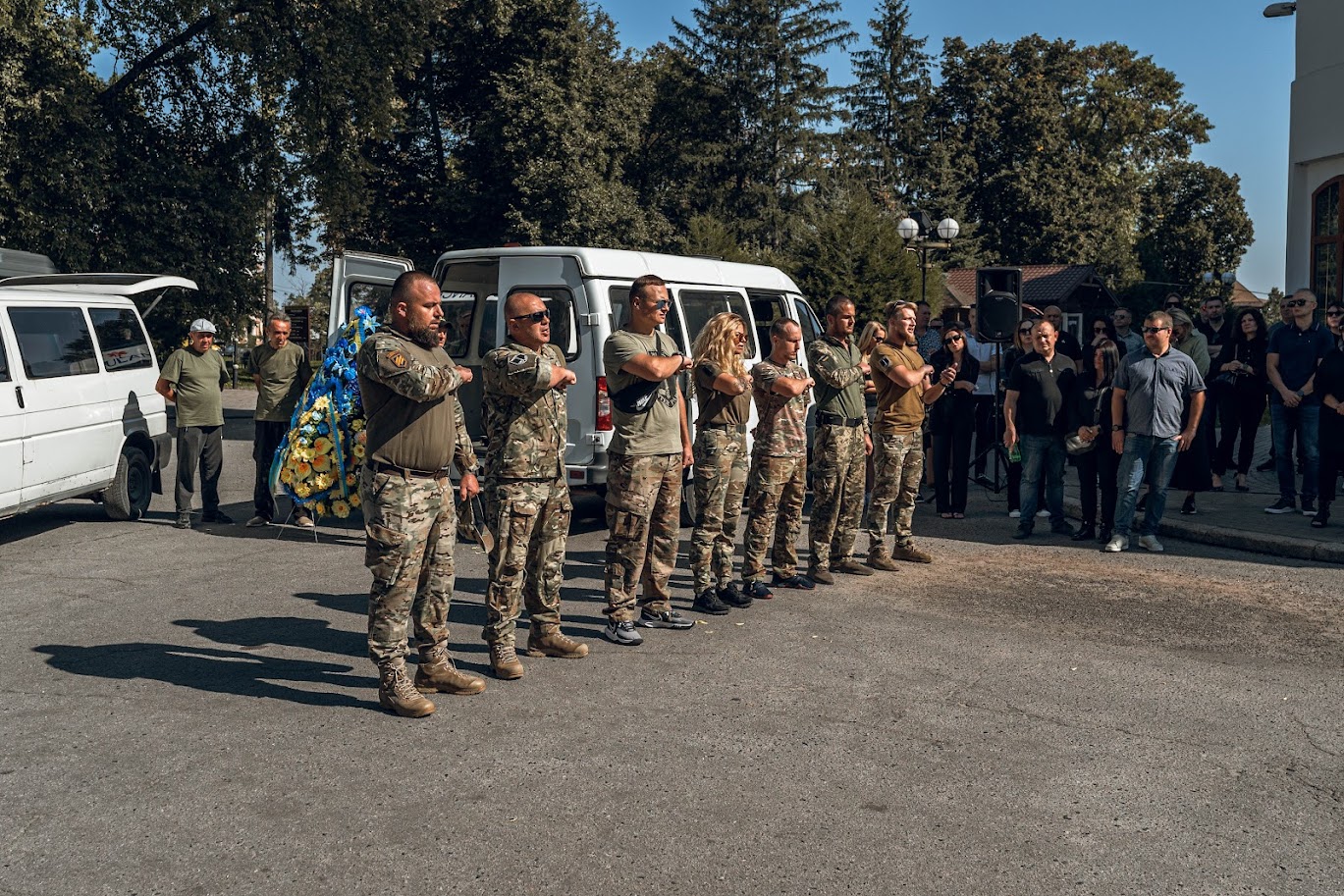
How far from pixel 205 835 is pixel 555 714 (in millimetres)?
1668

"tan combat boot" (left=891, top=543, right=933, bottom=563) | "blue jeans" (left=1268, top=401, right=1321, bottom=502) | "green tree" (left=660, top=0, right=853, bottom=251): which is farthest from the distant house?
"tan combat boot" (left=891, top=543, right=933, bottom=563)

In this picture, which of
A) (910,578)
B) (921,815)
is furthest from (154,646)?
(910,578)

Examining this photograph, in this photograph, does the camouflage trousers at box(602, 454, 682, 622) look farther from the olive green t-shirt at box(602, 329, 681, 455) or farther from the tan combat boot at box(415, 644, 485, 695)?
the tan combat boot at box(415, 644, 485, 695)

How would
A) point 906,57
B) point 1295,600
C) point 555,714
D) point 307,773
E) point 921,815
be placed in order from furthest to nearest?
point 906,57, point 1295,600, point 555,714, point 307,773, point 921,815

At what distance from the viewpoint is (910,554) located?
9.19 metres

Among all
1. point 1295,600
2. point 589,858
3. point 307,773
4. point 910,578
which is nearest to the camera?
point 589,858

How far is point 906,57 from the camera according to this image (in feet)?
195

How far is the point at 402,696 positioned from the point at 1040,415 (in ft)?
22.3

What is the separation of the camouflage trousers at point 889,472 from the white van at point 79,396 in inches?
256

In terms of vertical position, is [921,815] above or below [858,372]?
below

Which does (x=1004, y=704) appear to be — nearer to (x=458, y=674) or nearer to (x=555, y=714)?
(x=555, y=714)

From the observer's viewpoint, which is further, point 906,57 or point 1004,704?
point 906,57

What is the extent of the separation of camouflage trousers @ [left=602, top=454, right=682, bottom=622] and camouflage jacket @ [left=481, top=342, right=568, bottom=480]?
0.63m

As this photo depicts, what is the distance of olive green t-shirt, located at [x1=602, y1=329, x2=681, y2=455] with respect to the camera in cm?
646
